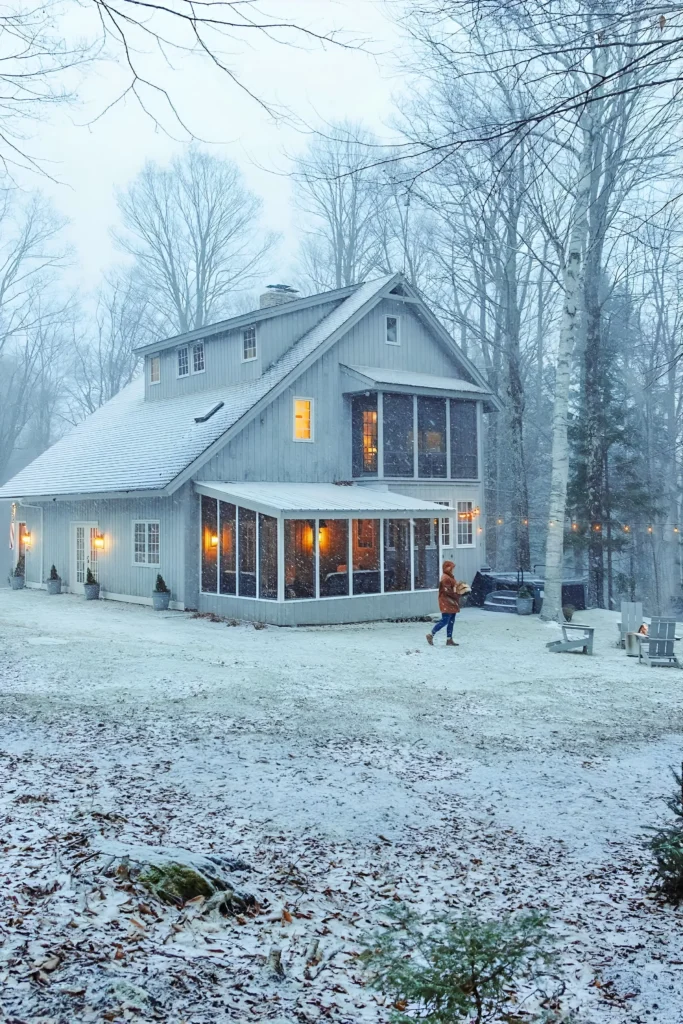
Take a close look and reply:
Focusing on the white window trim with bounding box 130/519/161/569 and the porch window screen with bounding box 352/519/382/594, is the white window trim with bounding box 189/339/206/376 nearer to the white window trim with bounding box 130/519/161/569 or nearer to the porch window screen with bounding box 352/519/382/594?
the white window trim with bounding box 130/519/161/569

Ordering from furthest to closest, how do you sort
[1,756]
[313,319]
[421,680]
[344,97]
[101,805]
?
1. [313,319]
2. [421,680]
3. [1,756]
4. [101,805]
5. [344,97]

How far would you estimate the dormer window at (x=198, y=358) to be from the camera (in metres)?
25.0

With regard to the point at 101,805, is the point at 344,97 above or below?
above

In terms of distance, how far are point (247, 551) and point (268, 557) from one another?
58 centimetres

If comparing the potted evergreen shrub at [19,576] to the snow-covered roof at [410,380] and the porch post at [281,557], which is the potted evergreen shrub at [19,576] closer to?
the porch post at [281,557]

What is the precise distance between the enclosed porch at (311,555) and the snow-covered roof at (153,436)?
1.71 m

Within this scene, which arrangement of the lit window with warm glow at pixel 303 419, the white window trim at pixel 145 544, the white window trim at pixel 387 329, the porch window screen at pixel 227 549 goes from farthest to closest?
the white window trim at pixel 387 329 → the lit window with warm glow at pixel 303 419 → the white window trim at pixel 145 544 → the porch window screen at pixel 227 549

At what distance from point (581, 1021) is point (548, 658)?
11.4 m

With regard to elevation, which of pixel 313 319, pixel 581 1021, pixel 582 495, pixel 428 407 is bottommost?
pixel 581 1021

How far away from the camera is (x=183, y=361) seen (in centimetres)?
2589

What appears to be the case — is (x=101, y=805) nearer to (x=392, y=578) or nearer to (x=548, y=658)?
(x=548, y=658)

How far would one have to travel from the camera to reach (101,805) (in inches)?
256

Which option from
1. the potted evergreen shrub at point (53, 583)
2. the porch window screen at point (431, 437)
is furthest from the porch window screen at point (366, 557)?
the potted evergreen shrub at point (53, 583)

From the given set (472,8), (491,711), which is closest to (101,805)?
(491,711)
